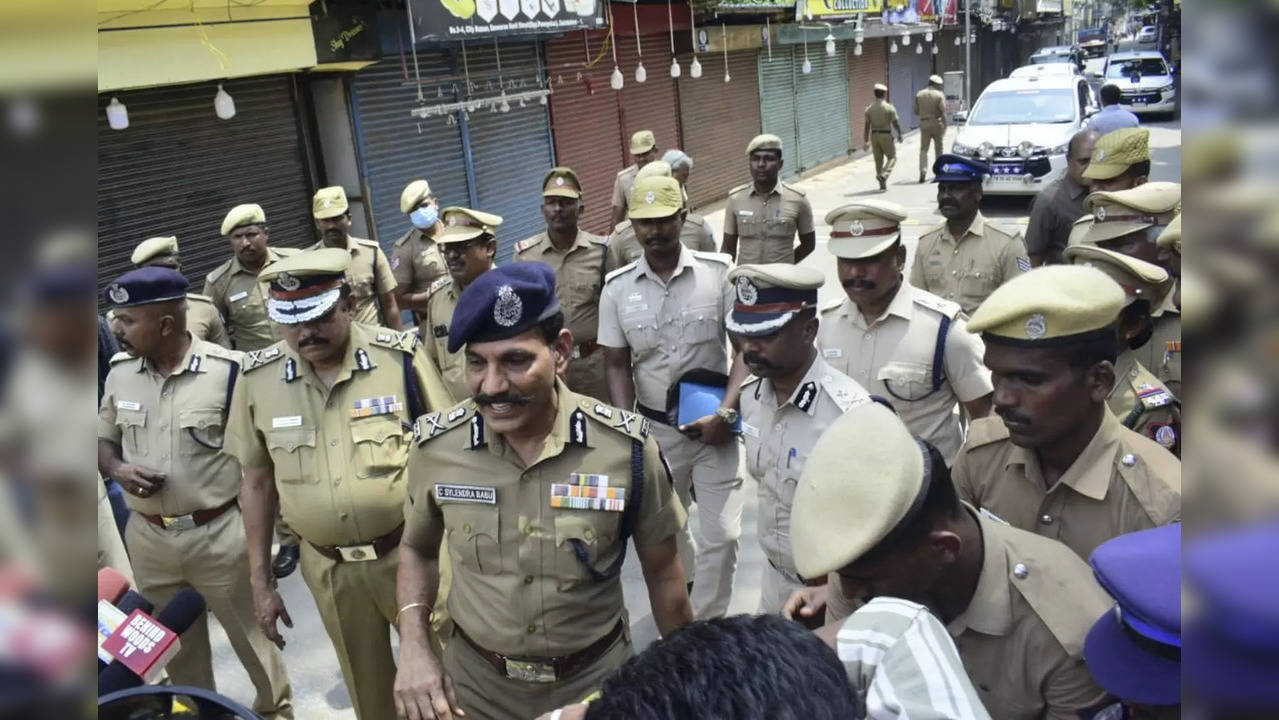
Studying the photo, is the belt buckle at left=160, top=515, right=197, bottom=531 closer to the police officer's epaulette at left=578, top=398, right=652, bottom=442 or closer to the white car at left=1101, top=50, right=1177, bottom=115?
the police officer's epaulette at left=578, top=398, right=652, bottom=442

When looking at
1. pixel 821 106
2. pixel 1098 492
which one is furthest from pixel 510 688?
pixel 821 106

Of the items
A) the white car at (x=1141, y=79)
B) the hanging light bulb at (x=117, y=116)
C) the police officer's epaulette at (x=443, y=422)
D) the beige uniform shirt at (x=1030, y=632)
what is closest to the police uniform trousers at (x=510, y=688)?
the police officer's epaulette at (x=443, y=422)

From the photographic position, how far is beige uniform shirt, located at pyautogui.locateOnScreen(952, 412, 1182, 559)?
2.35 meters

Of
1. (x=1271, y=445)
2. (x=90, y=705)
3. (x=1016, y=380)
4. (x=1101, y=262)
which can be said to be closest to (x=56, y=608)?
(x=90, y=705)

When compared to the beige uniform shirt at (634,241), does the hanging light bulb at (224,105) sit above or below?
above

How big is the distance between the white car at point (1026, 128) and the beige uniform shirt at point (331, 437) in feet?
40.1

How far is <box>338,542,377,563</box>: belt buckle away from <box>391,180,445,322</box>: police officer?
3161 millimetres

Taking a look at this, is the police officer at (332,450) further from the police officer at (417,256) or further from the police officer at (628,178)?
the police officer at (628,178)

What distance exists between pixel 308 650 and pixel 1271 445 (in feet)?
16.0

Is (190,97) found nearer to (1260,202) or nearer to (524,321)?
(524,321)

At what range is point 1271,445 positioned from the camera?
0.53m

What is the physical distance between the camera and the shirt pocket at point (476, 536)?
8.92 feet

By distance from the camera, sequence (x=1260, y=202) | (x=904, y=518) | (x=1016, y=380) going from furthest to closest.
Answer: (x=1016, y=380), (x=904, y=518), (x=1260, y=202)

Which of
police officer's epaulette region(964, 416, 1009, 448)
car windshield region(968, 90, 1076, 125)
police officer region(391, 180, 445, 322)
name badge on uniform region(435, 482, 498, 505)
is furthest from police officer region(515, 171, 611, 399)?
car windshield region(968, 90, 1076, 125)
